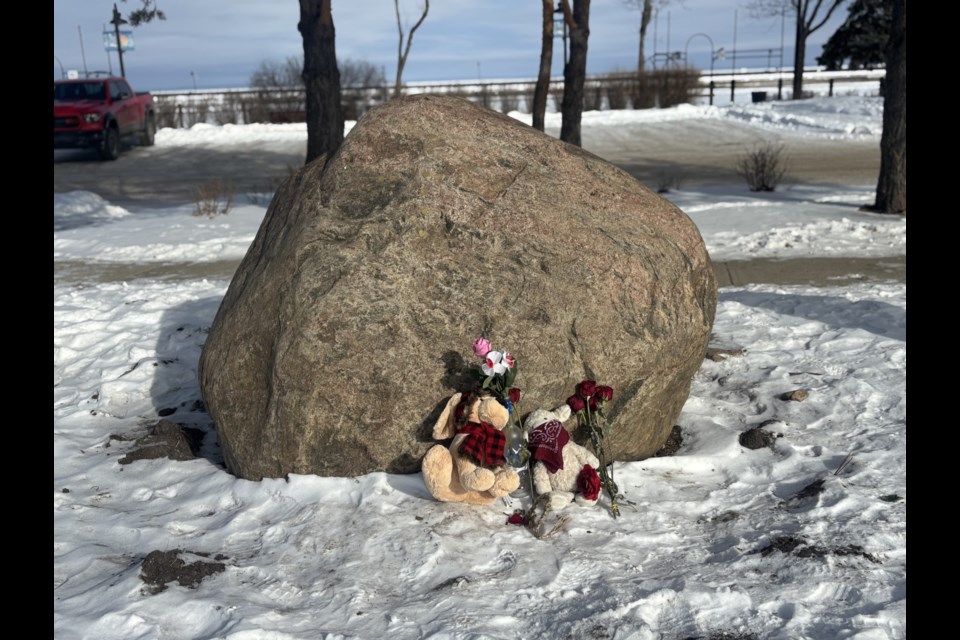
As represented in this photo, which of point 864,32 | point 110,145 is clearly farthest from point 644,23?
point 110,145

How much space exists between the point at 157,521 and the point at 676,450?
2.83 m

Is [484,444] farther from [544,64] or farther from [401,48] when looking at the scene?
[401,48]

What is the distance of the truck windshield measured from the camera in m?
20.2

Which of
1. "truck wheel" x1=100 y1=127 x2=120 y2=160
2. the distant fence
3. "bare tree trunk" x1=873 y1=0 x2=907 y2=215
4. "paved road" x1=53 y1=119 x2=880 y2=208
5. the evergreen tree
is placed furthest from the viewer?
the evergreen tree

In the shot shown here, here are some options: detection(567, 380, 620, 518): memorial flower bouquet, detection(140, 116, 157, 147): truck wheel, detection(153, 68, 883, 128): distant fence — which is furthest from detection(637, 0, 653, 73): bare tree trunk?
detection(567, 380, 620, 518): memorial flower bouquet

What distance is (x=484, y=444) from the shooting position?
3.92 metres

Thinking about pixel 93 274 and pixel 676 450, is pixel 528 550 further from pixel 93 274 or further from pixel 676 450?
pixel 93 274

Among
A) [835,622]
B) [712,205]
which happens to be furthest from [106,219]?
[835,622]

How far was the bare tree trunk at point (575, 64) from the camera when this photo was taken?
13.2 metres

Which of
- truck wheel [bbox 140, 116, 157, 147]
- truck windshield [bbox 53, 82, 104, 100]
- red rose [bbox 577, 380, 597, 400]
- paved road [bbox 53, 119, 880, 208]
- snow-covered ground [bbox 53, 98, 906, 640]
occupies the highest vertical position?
truck windshield [bbox 53, 82, 104, 100]

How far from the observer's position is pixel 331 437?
4.28 metres

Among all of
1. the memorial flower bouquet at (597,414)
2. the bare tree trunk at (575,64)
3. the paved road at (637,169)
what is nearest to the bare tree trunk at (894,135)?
the paved road at (637,169)

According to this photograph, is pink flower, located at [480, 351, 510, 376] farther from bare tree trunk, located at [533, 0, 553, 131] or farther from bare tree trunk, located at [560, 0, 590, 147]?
bare tree trunk, located at [533, 0, 553, 131]

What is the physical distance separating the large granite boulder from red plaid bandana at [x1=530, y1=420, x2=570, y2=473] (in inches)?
8.7
